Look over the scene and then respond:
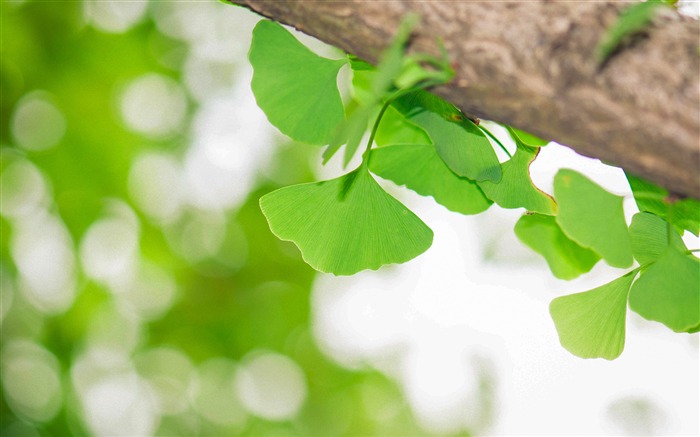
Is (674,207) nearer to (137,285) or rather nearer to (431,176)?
(431,176)

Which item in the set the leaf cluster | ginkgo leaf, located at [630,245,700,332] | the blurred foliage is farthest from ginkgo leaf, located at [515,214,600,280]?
the blurred foliage

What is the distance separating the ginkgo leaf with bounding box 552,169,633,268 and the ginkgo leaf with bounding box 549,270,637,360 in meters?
0.06

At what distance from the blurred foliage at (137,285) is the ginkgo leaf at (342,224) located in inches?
67.4

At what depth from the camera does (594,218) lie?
320 millimetres

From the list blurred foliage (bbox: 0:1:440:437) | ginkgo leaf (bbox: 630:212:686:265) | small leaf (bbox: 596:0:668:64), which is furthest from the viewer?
blurred foliage (bbox: 0:1:440:437)

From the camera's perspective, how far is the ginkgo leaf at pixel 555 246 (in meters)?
0.45

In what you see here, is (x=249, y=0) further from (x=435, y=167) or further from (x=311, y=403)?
(x=311, y=403)

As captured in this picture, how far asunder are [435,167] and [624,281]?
0.47 feet

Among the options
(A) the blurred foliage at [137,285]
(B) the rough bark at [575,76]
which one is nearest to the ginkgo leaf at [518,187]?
(B) the rough bark at [575,76]

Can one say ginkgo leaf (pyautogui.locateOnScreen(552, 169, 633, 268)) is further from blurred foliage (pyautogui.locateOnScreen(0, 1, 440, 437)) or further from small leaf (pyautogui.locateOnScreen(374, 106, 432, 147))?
blurred foliage (pyautogui.locateOnScreen(0, 1, 440, 437))

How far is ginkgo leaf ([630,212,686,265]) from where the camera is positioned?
0.35 metres

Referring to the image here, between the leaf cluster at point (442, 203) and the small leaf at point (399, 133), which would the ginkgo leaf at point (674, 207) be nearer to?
the leaf cluster at point (442, 203)

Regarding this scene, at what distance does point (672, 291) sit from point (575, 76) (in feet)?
0.48

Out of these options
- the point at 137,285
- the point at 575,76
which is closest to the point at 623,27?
the point at 575,76
